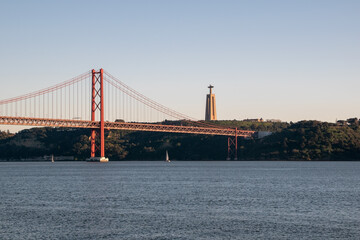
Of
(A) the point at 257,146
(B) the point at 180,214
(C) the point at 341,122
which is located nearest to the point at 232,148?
(A) the point at 257,146

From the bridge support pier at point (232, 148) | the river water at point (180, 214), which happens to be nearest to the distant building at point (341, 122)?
the bridge support pier at point (232, 148)

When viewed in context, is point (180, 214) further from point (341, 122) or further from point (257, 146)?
point (341, 122)

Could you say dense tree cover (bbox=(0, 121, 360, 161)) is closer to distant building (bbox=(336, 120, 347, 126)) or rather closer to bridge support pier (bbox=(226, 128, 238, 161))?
bridge support pier (bbox=(226, 128, 238, 161))

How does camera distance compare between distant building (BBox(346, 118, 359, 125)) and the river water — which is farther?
distant building (BBox(346, 118, 359, 125))

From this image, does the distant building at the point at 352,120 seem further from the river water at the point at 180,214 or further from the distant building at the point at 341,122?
the river water at the point at 180,214

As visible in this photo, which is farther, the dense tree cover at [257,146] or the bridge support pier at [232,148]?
the bridge support pier at [232,148]

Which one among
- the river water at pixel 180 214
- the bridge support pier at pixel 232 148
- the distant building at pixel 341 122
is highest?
the distant building at pixel 341 122

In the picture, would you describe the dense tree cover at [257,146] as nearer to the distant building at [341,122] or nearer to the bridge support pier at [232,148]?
the bridge support pier at [232,148]

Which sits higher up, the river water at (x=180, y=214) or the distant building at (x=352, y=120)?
the distant building at (x=352, y=120)

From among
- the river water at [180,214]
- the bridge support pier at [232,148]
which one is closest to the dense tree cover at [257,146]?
the bridge support pier at [232,148]

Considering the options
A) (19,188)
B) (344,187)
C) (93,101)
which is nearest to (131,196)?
(19,188)

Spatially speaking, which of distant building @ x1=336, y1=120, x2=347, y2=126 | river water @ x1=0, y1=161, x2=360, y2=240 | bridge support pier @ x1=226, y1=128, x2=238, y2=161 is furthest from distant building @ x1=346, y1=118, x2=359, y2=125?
river water @ x1=0, y1=161, x2=360, y2=240
